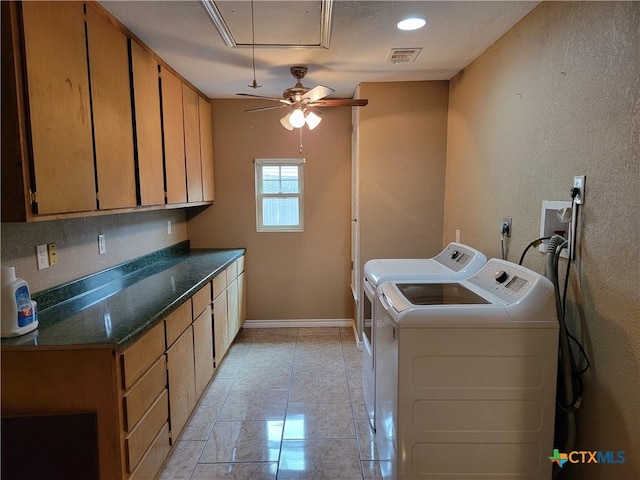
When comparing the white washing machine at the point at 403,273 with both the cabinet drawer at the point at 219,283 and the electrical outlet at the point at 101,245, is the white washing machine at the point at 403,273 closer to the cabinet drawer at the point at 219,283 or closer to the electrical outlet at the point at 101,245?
the cabinet drawer at the point at 219,283

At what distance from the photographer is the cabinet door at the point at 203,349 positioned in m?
2.50

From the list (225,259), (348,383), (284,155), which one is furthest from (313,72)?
(348,383)

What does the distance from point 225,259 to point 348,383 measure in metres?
1.52

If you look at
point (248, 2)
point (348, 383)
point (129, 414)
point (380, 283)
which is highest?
point (248, 2)

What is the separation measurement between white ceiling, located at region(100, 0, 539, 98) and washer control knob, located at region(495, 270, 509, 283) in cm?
138

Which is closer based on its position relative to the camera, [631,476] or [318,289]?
[631,476]

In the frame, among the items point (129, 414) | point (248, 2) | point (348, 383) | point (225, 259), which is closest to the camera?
point (129, 414)

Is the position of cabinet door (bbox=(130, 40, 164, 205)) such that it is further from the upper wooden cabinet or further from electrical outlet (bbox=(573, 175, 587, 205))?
electrical outlet (bbox=(573, 175, 587, 205))

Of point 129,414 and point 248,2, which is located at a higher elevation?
point 248,2

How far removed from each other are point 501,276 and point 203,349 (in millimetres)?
1990

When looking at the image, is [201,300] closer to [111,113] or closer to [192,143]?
[111,113]

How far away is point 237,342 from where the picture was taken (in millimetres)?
3828

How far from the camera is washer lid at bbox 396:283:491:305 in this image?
1.78 m

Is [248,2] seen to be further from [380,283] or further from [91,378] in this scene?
[91,378]
